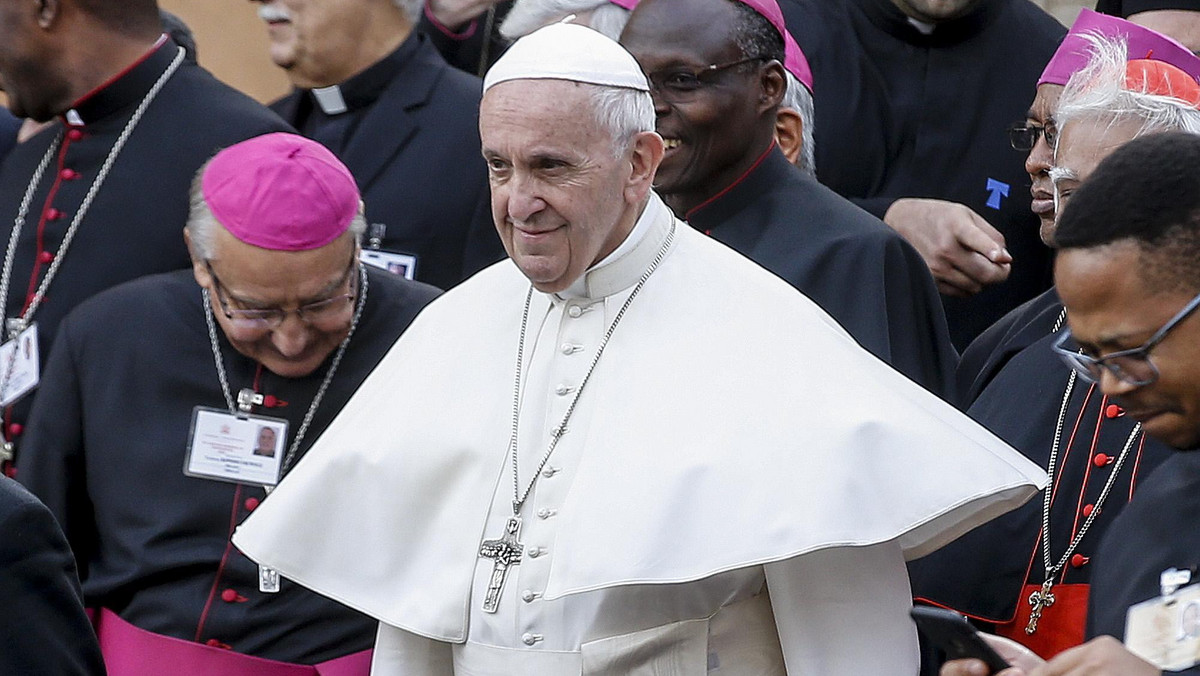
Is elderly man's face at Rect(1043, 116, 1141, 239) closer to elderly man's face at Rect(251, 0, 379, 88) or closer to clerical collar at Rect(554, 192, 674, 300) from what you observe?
clerical collar at Rect(554, 192, 674, 300)

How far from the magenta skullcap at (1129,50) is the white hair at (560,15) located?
3.30 feet

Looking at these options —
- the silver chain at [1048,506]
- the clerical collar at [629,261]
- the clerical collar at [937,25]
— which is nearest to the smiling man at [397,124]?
the clerical collar at [937,25]

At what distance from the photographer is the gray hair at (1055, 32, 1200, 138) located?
12.5 feet

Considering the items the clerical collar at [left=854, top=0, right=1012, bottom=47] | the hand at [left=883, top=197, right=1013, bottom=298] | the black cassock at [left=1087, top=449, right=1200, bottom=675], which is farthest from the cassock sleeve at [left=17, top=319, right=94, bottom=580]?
the clerical collar at [left=854, top=0, right=1012, bottom=47]

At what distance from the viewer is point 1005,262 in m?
4.61

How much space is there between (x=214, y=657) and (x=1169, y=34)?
2.68 m

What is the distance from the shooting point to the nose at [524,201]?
133 inches

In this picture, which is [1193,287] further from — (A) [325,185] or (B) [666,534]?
(A) [325,185]

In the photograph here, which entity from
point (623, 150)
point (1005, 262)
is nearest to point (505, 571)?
point (623, 150)

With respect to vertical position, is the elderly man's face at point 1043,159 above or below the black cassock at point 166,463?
above

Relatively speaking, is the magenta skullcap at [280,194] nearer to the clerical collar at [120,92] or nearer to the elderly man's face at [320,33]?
the clerical collar at [120,92]

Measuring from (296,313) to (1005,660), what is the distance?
6.04 feet

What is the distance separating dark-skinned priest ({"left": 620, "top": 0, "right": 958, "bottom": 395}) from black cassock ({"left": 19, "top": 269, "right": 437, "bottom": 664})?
67 cm

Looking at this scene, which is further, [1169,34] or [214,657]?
[1169,34]
